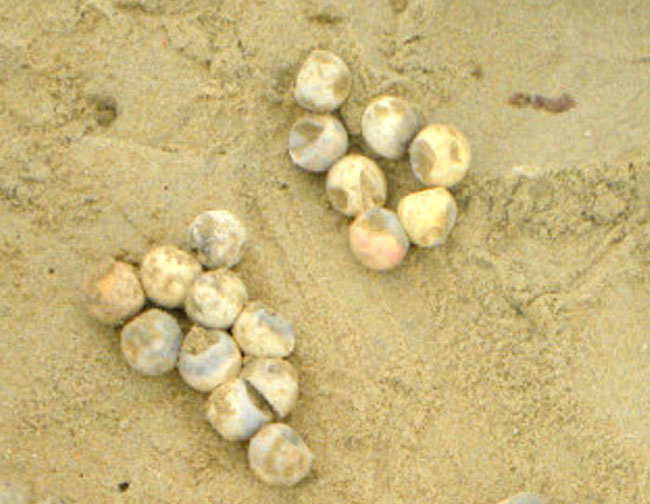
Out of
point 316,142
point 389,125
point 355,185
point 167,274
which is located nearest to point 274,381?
point 167,274

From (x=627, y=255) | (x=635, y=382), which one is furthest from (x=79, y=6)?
(x=635, y=382)

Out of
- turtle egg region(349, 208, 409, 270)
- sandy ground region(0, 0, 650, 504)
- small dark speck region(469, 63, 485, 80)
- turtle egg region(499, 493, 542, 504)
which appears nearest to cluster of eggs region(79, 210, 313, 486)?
sandy ground region(0, 0, 650, 504)

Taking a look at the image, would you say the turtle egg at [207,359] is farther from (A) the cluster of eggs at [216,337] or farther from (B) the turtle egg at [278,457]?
(B) the turtle egg at [278,457]

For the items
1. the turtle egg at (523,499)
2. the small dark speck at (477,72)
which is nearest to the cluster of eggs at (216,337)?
the turtle egg at (523,499)

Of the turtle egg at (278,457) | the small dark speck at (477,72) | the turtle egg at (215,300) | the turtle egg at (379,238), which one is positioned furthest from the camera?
the small dark speck at (477,72)

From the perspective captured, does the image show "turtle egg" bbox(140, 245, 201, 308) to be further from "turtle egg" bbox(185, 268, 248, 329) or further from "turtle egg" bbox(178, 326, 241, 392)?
"turtle egg" bbox(178, 326, 241, 392)

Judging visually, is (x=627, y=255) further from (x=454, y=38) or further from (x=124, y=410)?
(x=124, y=410)

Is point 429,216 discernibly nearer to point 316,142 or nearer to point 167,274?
point 316,142
